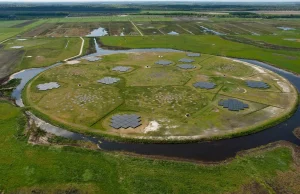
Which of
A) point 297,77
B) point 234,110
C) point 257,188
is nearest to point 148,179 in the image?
point 257,188

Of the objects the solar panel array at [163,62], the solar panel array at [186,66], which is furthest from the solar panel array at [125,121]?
the solar panel array at [163,62]

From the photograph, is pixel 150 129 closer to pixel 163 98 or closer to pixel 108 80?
pixel 163 98

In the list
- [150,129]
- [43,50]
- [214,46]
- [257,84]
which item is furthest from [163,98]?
[43,50]

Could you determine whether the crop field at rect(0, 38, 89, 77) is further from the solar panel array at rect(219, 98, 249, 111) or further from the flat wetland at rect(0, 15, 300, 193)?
the solar panel array at rect(219, 98, 249, 111)

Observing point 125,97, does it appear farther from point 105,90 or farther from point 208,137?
point 208,137

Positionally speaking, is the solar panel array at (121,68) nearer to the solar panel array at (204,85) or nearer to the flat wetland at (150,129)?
the flat wetland at (150,129)

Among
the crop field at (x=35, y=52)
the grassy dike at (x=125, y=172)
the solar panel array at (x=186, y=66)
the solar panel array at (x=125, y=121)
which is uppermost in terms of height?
the solar panel array at (x=186, y=66)

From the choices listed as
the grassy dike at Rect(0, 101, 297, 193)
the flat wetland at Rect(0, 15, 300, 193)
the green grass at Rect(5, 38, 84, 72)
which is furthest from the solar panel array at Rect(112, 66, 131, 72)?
the grassy dike at Rect(0, 101, 297, 193)
